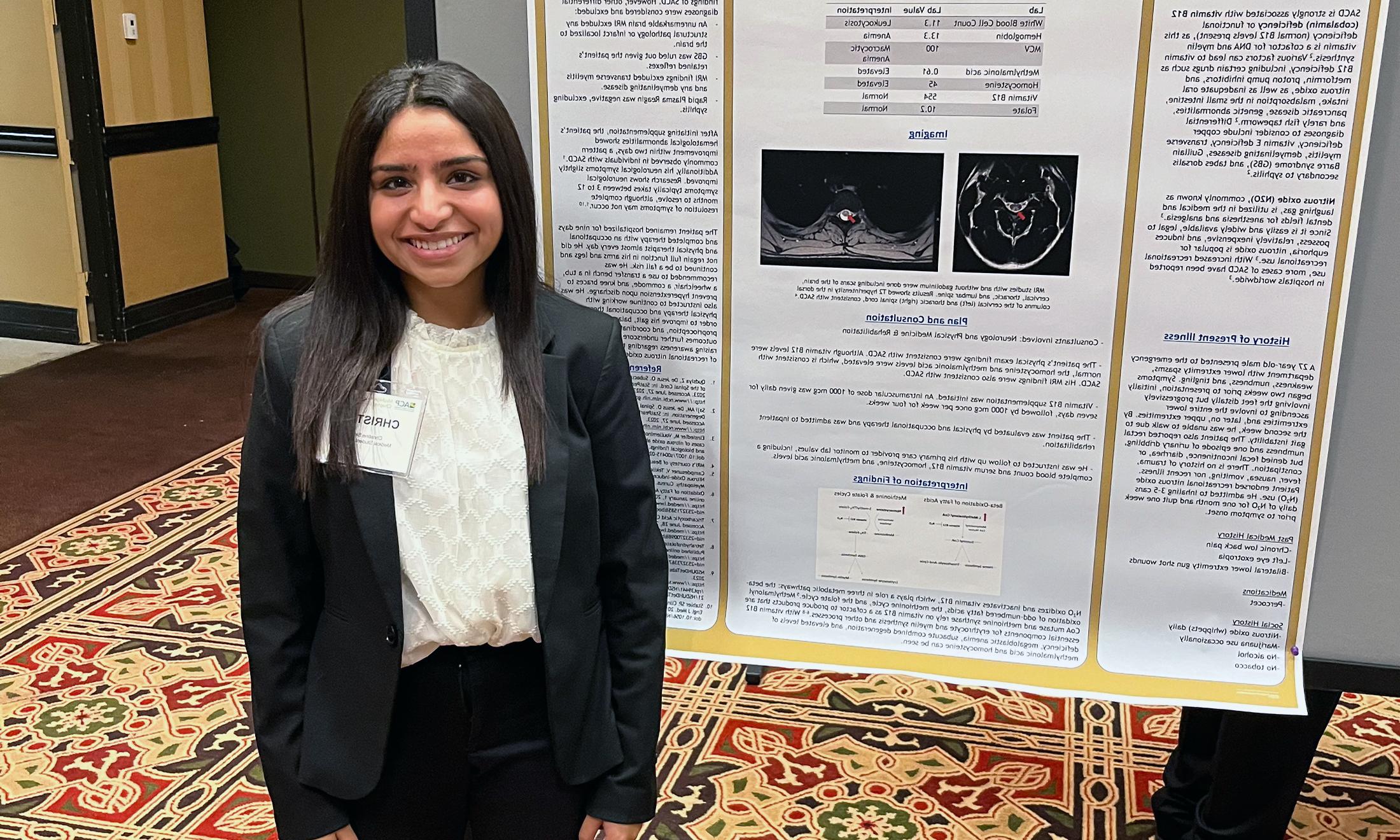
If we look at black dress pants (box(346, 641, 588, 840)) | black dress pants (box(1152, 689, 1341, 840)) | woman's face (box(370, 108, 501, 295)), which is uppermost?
woman's face (box(370, 108, 501, 295))

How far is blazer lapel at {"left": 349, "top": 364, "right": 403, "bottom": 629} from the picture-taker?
1330 millimetres

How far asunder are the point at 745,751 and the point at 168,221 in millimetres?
5283

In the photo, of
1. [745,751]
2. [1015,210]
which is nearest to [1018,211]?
[1015,210]

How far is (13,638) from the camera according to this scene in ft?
10.6

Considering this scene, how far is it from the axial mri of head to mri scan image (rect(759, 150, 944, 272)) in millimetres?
44

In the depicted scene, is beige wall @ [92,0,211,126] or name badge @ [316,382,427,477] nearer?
name badge @ [316,382,427,477]

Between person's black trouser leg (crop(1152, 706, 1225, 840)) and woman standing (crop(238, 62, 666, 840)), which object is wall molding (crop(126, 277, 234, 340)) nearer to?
woman standing (crop(238, 62, 666, 840))

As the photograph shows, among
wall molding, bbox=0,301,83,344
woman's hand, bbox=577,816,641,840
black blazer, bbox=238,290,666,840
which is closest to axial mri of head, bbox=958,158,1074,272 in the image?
black blazer, bbox=238,290,666,840

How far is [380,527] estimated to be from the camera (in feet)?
4.37

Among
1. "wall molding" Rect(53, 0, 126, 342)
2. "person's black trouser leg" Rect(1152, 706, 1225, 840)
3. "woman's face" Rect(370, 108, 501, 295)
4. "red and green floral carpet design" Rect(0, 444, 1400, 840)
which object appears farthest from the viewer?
"wall molding" Rect(53, 0, 126, 342)

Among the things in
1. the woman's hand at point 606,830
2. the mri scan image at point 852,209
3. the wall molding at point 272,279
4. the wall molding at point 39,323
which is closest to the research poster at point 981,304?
the mri scan image at point 852,209

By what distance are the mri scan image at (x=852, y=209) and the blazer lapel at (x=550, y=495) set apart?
32cm

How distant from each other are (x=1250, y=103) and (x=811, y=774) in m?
1.79

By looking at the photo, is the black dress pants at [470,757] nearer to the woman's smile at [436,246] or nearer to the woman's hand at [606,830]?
the woman's hand at [606,830]
